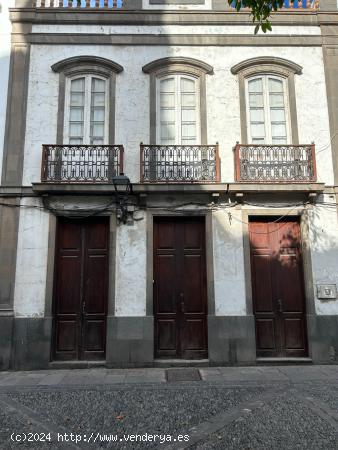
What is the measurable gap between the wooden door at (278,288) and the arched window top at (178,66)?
13.3 feet

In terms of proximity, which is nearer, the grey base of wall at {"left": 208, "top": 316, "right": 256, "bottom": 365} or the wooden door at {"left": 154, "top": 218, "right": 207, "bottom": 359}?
the grey base of wall at {"left": 208, "top": 316, "right": 256, "bottom": 365}

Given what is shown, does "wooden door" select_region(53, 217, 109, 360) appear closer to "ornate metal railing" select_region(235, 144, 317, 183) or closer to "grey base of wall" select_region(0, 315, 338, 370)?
"grey base of wall" select_region(0, 315, 338, 370)

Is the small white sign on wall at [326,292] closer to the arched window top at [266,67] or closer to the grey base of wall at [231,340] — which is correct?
the grey base of wall at [231,340]

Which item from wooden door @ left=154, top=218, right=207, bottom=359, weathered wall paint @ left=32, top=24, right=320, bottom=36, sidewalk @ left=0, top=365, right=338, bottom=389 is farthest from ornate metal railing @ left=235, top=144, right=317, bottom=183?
sidewalk @ left=0, top=365, right=338, bottom=389

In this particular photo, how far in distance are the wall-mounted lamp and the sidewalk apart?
3.33 meters

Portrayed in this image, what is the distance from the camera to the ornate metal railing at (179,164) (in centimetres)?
862

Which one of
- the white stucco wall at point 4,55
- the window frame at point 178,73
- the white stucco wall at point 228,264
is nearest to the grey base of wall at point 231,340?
the white stucco wall at point 228,264

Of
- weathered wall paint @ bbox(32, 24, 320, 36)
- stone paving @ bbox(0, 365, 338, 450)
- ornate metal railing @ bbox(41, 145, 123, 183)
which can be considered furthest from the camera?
weathered wall paint @ bbox(32, 24, 320, 36)

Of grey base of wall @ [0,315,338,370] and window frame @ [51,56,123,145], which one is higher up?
window frame @ [51,56,123,145]

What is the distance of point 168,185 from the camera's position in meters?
8.37

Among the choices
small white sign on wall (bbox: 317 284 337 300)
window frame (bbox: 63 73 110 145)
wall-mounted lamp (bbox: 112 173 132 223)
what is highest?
window frame (bbox: 63 73 110 145)

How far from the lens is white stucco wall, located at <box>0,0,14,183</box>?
29.2 feet

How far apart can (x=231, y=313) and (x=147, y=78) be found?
19.8 feet

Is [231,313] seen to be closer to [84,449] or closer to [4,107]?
[84,449]
